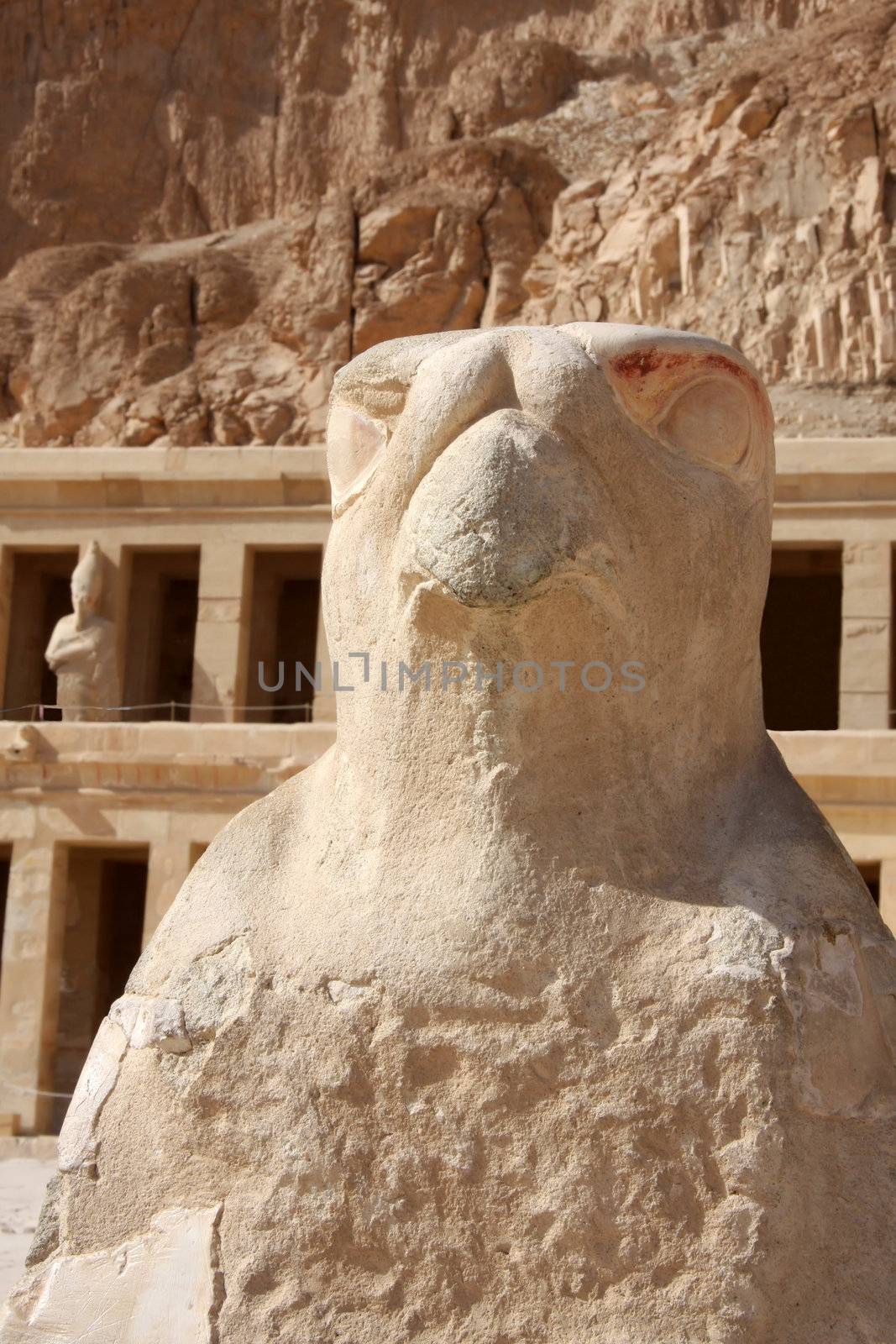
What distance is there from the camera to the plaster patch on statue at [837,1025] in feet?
6.95

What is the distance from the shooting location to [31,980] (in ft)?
36.8

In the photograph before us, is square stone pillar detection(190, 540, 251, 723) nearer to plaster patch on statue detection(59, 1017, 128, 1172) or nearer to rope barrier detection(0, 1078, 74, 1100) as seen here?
rope barrier detection(0, 1078, 74, 1100)

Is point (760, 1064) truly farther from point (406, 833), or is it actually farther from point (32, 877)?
point (32, 877)

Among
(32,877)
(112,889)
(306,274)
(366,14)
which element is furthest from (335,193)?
(32,877)

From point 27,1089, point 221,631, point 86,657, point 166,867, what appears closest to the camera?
point 27,1089

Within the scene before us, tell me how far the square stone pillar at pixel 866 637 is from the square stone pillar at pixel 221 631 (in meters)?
4.63

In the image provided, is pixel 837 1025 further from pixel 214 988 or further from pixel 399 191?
pixel 399 191

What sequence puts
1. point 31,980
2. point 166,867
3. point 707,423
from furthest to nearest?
point 166,867 < point 31,980 < point 707,423

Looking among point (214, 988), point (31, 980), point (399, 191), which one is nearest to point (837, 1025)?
point (214, 988)

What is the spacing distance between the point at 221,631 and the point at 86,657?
1062mm

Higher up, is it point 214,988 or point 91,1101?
point 214,988

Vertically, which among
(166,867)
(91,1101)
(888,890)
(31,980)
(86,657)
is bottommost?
(91,1101)

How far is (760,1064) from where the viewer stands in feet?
6.88

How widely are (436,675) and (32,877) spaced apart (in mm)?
9814
